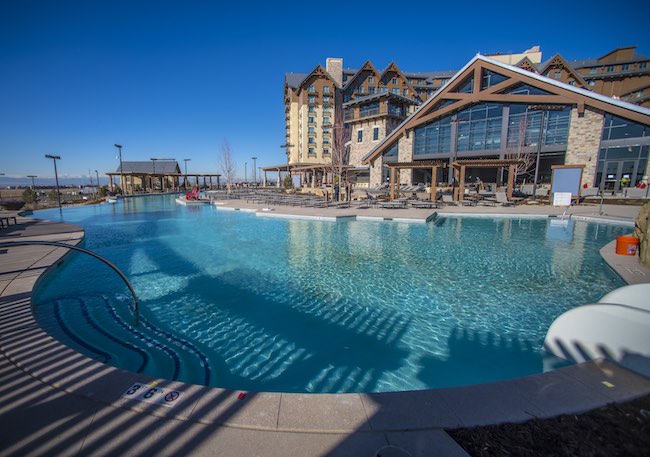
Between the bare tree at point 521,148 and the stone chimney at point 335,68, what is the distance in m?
32.6

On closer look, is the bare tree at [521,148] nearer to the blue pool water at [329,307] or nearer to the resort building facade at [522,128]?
the resort building facade at [522,128]

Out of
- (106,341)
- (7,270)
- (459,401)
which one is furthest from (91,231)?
(459,401)

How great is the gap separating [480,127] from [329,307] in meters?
27.9

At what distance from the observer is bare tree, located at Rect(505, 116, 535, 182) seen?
82.9 ft

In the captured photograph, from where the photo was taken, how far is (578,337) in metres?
3.49

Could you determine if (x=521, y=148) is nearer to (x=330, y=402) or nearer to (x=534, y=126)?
(x=534, y=126)

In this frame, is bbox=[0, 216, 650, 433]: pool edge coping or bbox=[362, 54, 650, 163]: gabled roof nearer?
bbox=[0, 216, 650, 433]: pool edge coping

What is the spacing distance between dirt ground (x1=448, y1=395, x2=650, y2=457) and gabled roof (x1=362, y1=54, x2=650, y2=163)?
27118mm

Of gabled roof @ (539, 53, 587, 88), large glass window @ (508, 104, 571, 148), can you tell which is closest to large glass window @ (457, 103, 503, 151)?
large glass window @ (508, 104, 571, 148)

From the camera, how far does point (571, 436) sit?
2.21 m

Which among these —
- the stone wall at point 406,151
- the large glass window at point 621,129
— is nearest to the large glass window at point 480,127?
the stone wall at point 406,151

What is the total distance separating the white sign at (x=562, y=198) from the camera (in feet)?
61.8

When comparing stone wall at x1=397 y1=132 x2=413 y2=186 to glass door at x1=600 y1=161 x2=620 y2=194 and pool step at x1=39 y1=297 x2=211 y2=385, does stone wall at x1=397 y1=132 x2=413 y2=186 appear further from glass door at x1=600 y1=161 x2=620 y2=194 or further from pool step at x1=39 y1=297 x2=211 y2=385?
pool step at x1=39 y1=297 x2=211 y2=385

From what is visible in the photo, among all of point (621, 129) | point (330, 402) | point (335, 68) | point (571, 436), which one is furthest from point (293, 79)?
point (571, 436)
